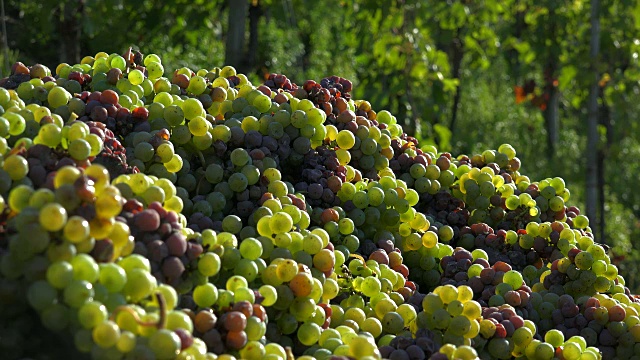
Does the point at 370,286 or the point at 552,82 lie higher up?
the point at 552,82

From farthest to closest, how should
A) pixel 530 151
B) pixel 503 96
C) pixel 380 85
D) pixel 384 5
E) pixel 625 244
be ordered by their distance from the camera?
pixel 503 96 → pixel 530 151 → pixel 625 244 → pixel 380 85 → pixel 384 5

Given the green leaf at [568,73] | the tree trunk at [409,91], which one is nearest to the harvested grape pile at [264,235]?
the tree trunk at [409,91]

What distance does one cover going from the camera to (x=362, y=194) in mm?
1440

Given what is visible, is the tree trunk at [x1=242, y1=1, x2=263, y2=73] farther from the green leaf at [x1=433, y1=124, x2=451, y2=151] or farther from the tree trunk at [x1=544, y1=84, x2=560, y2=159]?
the tree trunk at [x1=544, y1=84, x2=560, y2=159]

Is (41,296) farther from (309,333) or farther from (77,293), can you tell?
(309,333)

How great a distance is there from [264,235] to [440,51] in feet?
17.7

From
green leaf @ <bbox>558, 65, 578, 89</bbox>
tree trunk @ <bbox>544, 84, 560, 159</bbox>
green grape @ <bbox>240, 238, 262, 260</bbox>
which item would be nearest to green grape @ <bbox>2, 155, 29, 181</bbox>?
green grape @ <bbox>240, 238, 262, 260</bbox>

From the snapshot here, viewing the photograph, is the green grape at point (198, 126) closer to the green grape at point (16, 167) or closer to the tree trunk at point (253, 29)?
the green grape at point (16, 167)

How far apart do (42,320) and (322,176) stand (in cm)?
67

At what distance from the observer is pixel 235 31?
13.4 feet

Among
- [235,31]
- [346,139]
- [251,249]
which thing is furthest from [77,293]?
[235,31]

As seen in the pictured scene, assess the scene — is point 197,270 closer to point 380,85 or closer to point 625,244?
point 380,85

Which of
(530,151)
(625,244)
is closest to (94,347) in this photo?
(625,244)

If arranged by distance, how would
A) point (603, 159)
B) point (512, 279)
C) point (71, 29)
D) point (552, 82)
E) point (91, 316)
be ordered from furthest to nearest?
point (552, 82) < point (603, 159) < point (71, 29) < point (512, 279) < point (91, 316)
